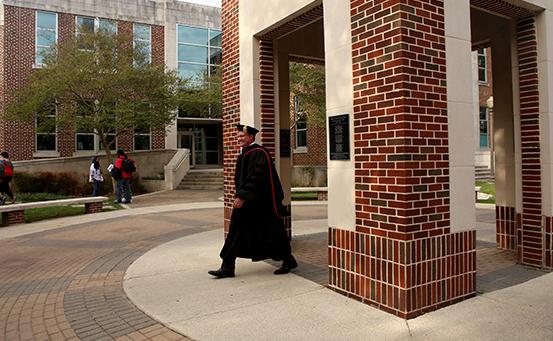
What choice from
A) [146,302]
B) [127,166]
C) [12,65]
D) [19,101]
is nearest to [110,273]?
[146,302]

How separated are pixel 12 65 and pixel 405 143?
24473mm

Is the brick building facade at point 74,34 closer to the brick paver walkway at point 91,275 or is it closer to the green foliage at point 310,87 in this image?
the green foliage at point 310,87

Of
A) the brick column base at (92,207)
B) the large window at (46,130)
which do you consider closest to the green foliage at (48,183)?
the large window at (46,130)

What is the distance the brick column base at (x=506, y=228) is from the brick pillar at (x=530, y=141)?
3.62 ft

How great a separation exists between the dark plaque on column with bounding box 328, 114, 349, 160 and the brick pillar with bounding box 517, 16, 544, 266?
2656 millimetres

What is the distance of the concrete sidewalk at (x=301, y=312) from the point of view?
3.52 meters

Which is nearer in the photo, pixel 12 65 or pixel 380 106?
pixel 380 106

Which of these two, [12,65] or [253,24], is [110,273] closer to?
[253,24]

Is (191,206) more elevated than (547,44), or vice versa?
(547,44)

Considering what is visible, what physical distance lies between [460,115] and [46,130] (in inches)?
815

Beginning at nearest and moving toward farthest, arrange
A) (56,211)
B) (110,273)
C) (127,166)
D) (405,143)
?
(405,143)
(110,273)
(56,211)
(127,166)

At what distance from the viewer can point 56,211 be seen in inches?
516

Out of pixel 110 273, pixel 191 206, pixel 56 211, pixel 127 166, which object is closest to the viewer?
pixel 110 273

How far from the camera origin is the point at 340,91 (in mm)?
4543
